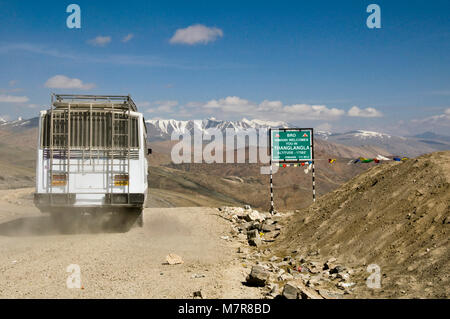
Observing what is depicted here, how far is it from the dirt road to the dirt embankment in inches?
89.4

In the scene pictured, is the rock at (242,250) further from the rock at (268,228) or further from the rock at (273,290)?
the rock at (273,290)

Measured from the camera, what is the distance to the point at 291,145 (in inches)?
743

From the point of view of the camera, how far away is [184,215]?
1847 centimetres

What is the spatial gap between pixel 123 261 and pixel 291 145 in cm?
1126

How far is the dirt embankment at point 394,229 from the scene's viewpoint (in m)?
6.82

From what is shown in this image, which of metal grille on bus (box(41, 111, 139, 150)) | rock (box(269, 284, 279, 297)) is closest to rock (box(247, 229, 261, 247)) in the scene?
metal grille on bus (box(41, 111, 139, 150))

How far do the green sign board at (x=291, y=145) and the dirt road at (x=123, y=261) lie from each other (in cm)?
427

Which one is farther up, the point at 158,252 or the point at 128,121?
the point at 128,121

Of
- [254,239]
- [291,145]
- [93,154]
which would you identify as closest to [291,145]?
[291,145]

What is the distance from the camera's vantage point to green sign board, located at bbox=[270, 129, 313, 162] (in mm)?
18781

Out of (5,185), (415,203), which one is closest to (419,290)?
(415,203)

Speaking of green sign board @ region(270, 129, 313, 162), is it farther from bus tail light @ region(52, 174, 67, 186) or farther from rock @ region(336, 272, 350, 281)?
rock @ region(336, 272, 350, 281)
